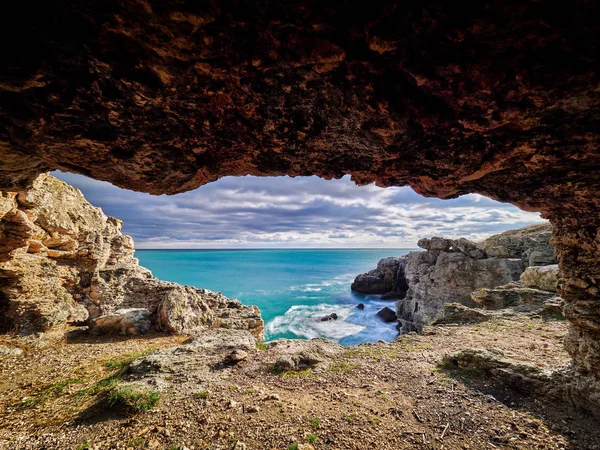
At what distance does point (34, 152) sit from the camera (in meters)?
4.40

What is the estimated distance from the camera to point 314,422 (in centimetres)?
553

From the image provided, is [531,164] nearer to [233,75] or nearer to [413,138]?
[413,138]

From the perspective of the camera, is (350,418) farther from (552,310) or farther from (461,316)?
(552,310)

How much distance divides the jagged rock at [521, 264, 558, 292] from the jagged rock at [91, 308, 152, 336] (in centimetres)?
2508

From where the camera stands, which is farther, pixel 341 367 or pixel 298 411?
pixel 341 367

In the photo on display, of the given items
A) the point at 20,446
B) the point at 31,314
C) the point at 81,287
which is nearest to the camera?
the point at 20,446

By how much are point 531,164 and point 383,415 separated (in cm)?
653

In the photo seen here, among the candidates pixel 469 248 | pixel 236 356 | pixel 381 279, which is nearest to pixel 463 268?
pixel 469 248

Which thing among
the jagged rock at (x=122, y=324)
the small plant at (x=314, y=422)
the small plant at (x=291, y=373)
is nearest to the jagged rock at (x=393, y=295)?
the small plant at (x=291, y=373)

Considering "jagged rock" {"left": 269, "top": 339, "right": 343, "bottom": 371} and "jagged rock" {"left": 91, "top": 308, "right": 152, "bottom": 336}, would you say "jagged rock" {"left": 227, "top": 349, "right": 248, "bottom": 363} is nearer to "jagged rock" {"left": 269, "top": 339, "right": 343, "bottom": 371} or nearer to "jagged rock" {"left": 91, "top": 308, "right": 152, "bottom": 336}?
"jagged rock" {"left": 269, "top": 339, "right": 343, "bottom": 371}

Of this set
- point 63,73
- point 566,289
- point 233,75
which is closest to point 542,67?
point 233,75

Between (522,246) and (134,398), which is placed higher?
(522,246)

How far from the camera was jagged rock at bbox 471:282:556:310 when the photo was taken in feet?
48.6

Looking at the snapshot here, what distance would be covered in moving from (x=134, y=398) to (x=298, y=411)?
4.33 m
